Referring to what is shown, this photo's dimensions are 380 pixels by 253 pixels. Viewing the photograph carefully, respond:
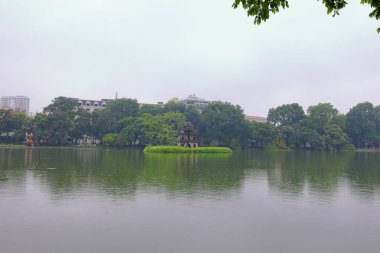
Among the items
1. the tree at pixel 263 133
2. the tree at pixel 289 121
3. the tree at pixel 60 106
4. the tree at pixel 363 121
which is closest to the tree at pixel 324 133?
the tree at pixel 289 121

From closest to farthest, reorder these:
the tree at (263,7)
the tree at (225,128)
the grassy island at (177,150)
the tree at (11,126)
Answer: the tree at (263,7) → the grassy island at (177,150) → the tree at (11,126) → the tree at (225,128)

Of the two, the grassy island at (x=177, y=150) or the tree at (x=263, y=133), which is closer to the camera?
the grassy island at (x=177, y=150)

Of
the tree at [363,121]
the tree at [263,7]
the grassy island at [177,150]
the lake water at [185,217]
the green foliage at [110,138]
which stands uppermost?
the tree at [363,121]

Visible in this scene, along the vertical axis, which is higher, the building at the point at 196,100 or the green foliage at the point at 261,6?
the building at the point at 196,100

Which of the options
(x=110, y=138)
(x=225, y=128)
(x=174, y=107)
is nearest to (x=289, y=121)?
(x=225, y=128)

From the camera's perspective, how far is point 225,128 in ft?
259

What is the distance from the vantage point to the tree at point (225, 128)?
78.2m

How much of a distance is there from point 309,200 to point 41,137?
6683cm

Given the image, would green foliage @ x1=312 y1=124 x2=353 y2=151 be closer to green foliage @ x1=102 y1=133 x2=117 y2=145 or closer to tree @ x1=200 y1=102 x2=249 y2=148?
tree @ x1=200 y1=102 x2=249 y2=148

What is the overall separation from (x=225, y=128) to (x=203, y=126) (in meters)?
7.15

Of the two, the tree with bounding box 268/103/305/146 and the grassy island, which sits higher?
the tree with bounding box 268/103/305/146

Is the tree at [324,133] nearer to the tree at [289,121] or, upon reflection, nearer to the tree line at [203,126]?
the tree line at [203,126]

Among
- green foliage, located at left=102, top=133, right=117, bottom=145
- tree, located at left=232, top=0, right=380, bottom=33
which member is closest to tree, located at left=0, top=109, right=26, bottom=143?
green foliage, located at left=102, top=133, right=117, bottom=145

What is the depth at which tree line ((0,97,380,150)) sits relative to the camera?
237ft
